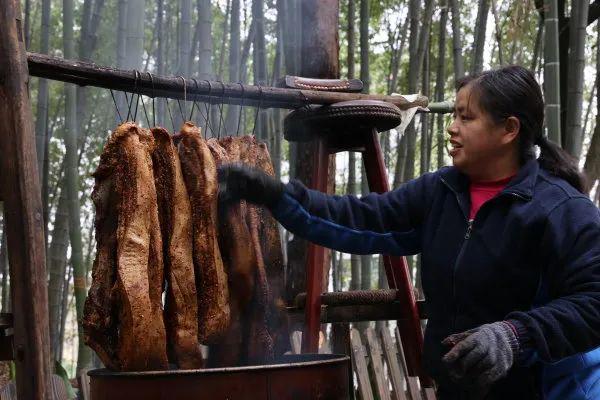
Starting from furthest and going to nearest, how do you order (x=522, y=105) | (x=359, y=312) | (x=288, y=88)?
(x=359, y=312) < (x=288, y=88) < (x=522, y=105)

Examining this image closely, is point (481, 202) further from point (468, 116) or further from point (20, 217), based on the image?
point (20, 217)

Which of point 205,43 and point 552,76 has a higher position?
point 205,43

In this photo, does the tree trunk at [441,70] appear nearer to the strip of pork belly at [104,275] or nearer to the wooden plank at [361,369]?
the wooden plank at [361,369]

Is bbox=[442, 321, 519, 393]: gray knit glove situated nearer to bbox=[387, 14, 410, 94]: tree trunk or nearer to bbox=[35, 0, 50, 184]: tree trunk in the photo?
bbox=[35, 0, 50, 184]: tree trunk

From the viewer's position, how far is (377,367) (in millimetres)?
5242

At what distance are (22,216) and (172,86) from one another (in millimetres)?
807

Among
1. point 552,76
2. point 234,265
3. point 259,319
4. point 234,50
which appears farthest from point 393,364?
point 234,50

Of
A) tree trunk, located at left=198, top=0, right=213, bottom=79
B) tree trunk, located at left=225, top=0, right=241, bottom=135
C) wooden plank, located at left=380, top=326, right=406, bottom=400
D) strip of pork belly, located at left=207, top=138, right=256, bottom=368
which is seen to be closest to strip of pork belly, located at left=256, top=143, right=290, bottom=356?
strip of pork belly, located at left=207, top=138, right=256, bottom=368

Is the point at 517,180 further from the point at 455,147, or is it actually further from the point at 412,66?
the point at 412,66

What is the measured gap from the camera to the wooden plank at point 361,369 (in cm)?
493

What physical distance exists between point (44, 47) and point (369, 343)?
400 cm

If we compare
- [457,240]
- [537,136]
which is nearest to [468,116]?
[537,136]

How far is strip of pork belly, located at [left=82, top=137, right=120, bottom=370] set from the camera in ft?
8.46

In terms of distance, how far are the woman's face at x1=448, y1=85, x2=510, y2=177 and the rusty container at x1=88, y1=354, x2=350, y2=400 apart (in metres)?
0.89
